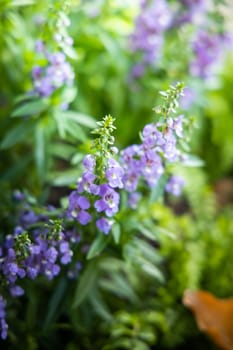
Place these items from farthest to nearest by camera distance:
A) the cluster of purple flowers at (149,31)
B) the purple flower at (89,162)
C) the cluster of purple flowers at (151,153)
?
the cluster of purple flowers at (149,31) < the cluster of purple flowers at (151,153) < the purple flower at (89,162)

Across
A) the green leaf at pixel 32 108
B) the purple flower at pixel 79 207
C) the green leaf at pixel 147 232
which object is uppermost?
the green leaf at pixel 32 108

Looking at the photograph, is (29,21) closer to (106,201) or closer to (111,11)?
(111,11)

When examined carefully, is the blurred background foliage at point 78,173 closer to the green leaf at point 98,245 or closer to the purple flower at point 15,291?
the green leaf at point 98,245

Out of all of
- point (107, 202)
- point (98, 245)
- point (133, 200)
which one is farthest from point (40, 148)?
point (107, 202)

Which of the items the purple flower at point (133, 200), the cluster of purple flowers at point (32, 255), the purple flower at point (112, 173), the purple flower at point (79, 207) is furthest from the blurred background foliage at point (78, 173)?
the purple flower at point (112, 173)

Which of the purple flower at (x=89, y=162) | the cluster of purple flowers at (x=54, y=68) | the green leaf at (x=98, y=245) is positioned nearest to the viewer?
the purple flower at (x=89, y=162)
